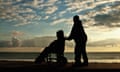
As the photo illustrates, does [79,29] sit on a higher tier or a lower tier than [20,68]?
higher

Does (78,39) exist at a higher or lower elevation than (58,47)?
higher

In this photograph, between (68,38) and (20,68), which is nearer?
(20,68)

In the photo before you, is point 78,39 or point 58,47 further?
point 58,47

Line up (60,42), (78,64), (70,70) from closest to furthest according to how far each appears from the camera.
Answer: (70,70) → (78,64) → (60,42)

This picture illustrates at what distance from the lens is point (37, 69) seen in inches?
602

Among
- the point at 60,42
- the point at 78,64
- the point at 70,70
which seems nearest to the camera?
the point at 70,70

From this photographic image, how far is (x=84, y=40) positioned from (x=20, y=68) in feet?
12.4

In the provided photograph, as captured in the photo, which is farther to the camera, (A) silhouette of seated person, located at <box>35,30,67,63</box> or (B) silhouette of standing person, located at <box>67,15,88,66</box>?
(A) silhouette of seated person, located at <box>35,30,67,63</box>

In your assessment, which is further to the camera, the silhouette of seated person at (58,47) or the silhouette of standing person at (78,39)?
the silhouette of seated person at (58,47)

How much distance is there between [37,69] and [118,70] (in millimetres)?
2971

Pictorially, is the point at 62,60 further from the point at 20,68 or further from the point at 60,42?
the point at 20,68

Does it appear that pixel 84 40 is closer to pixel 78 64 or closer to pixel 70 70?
pixel 78 64

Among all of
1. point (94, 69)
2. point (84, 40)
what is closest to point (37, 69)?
point (94, 69)

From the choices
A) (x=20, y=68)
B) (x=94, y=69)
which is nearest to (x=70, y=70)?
(x=94, y=69)
